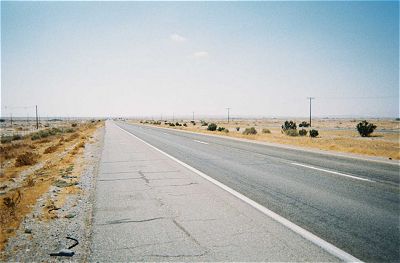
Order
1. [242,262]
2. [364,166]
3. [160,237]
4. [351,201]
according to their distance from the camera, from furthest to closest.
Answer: [364,166] < [351,201] < [160,237] < [242,262]

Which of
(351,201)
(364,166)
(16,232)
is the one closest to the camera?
(16,232)

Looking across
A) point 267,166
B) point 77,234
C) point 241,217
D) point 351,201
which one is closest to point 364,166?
point 267,166

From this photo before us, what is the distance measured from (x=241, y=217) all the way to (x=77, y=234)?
2.73 meters

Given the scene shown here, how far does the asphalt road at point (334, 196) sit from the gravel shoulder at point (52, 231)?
133 inches

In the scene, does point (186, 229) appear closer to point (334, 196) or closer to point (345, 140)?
point (334, 196)

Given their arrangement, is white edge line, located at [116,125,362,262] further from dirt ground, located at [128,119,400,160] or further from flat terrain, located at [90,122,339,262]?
dirt ground, located at [128,119,400,160]

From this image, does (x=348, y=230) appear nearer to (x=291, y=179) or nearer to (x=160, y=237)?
(x=160, y=237)

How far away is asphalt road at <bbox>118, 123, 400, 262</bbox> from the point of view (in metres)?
3.95

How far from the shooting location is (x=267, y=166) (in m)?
10.2

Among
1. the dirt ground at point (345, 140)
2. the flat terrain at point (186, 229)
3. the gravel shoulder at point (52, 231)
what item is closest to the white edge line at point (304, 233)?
the flat terrain at point (186, 229)

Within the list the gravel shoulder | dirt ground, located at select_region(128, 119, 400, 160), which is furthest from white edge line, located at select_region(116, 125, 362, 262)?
dirt ground, located at select_region(128, 119, 400, 160)

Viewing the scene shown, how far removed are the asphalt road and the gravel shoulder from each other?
11.1ft

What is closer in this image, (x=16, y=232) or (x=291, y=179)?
(x=16, y=232)

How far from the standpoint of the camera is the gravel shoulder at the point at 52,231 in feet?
Answer: 12.3
